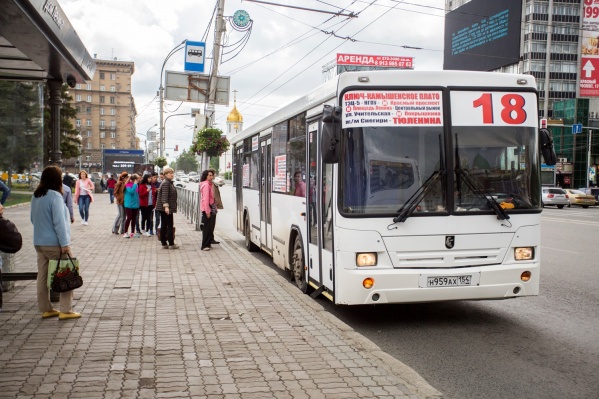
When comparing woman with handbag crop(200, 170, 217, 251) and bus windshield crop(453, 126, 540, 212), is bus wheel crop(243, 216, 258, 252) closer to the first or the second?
woman with handbag crop(200, 170, 217, 251)

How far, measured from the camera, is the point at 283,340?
6262 millimetres

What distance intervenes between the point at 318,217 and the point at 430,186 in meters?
1.61

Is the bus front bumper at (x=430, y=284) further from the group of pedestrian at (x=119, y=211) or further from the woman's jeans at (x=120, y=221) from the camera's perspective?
the woman's jeans at (x=120, y=221)

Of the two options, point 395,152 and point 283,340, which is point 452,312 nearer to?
point 395,152

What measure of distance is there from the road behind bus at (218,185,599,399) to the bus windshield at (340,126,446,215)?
1.43 m

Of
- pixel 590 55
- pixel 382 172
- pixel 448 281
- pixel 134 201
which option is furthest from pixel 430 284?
pixel 590 55

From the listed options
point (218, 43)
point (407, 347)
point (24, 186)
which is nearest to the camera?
point (407, 347)

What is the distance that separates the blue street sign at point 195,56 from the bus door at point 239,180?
15.6ft

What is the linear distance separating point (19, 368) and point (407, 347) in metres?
3.62

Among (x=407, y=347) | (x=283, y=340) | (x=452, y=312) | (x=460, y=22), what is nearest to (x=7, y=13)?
(x=283, y=340)

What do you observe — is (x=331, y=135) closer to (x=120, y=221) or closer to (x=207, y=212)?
(x=207, y=212)

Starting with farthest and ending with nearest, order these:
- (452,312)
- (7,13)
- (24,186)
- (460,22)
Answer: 1. (460,22)
2. (24,186)
3. (452,312)
4. (7,13)

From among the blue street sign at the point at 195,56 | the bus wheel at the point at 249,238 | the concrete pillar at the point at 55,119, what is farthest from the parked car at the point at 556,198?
the concrete pillar at the point at 55,119

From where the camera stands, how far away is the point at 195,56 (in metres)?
20.9
